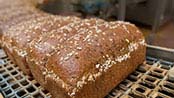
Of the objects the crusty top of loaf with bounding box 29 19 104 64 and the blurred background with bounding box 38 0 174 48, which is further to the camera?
the blurred background with bounding box 38 0 174 48

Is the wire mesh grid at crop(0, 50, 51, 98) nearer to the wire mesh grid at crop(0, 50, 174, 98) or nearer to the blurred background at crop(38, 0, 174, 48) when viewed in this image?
the wire mesh grid at crop(0, 50, 174, 98)

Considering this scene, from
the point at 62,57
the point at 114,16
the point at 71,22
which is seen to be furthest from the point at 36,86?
the point at 114,16

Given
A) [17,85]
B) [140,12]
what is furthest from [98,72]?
[140,12]

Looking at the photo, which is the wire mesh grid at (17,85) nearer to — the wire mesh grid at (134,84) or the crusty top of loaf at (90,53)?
the wire mesh grid at (134,84)

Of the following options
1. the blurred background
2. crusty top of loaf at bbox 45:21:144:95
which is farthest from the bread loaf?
the blurred background

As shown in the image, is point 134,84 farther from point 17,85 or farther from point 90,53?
point 17,85

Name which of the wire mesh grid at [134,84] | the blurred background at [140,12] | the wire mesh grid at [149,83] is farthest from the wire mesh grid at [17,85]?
the blurred background at [140,12]

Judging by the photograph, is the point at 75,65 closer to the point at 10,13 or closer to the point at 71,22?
the point at 71,22
